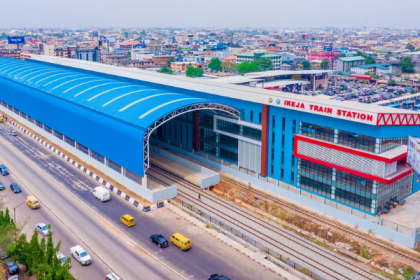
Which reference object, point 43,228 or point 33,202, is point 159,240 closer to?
point 43,228

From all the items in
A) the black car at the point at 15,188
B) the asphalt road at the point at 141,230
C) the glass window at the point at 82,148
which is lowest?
the asphalt road at the point at 141,230

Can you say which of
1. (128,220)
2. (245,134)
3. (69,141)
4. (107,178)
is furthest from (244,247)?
(69,141)

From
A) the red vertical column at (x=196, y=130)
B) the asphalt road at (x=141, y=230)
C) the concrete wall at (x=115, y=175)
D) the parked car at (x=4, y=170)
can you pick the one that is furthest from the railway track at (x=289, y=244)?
the parked car at (x=4, y=170)

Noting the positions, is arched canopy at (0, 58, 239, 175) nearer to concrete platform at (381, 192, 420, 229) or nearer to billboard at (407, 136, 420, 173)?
billboard at (407, 136, 420, 173)

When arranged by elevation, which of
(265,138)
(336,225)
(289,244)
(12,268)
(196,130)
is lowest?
(289,244)

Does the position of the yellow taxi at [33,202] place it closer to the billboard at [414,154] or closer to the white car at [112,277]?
the white car at [112,277]

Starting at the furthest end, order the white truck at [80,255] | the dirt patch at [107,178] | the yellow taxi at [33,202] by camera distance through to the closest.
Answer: the dirt patch at [107,178]
the yellow taxi at [33,202]
the white truck at [80,255]

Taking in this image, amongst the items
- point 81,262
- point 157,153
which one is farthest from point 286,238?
point 157,153

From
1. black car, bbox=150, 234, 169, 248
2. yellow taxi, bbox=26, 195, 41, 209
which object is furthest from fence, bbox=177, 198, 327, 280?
yellow taxi, bbox=26, 195, 41, 209
